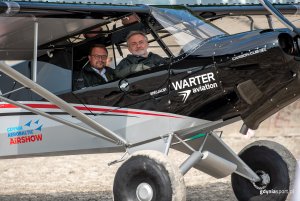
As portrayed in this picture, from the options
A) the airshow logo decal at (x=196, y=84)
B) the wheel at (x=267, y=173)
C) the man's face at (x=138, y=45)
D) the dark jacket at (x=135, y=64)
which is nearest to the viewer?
the airshow logo decal at (x=196, y=84)

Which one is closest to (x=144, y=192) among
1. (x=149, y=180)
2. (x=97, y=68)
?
(x=149, y=180)

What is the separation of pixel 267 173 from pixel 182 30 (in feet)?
6.98

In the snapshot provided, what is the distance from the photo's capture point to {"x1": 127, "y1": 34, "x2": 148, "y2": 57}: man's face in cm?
831

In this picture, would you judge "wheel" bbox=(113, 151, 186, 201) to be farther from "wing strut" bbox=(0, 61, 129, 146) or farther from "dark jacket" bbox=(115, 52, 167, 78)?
"dark jacket" bbox=(115, 52, 167, 78)

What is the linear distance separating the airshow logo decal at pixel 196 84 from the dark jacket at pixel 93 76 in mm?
962

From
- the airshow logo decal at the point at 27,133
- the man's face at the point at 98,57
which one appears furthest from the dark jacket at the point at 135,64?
the airshow logo decal at the point at 27,133

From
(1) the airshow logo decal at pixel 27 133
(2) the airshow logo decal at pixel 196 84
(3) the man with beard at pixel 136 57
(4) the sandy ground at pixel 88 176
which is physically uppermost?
(3) the man with beard at pixel 136 57

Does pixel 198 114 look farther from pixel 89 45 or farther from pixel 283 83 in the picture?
pixel 89 45

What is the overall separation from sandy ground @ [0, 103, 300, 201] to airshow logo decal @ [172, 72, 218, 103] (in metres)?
2.76

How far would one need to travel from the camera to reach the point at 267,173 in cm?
902

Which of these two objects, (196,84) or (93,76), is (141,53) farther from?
(196,84)

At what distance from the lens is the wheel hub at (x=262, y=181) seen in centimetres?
899

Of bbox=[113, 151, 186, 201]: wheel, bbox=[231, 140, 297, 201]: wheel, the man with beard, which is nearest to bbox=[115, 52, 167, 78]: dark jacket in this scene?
the man with beard

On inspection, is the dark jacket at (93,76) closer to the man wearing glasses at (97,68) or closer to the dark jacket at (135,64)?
the man wearing glasses at (97,68)
